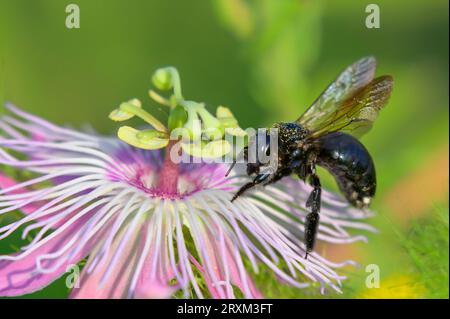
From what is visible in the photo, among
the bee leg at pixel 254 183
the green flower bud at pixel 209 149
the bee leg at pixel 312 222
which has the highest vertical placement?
the green flower bud at pixel 209 149

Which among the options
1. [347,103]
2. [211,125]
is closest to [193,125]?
[211,125]

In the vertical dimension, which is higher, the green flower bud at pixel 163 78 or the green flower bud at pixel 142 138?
the green flower bud at pixel 163 78

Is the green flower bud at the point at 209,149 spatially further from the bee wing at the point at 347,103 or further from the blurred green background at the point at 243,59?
the blurred green background at the point at 243,59

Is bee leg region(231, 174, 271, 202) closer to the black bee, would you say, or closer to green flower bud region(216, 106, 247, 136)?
the black bee

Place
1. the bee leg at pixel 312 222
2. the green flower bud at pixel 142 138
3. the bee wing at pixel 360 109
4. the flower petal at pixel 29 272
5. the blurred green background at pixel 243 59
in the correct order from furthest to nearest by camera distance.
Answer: the blurred green background at pixel 243 59 → the bee wing at pixel 360 109 → the green flower bud at pixel 142 138 → the bee leg at pixel 312 222 → the flower petal at pixel 29 272

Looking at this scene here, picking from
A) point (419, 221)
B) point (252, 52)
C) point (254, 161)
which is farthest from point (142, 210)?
point (252, 52)

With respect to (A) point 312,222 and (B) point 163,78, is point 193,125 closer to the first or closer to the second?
(B) point 163,78

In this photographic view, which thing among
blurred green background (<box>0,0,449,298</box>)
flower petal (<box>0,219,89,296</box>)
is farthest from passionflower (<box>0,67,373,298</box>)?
blurred green background (<box>0,0,449,298</box>)

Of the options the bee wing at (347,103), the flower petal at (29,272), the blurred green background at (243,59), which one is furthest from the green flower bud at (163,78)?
the blurred green background at (243,59)
